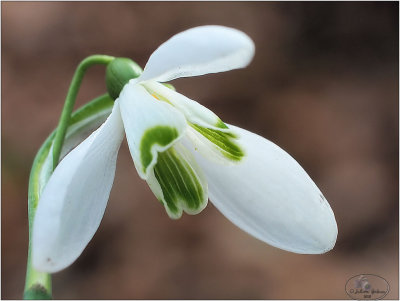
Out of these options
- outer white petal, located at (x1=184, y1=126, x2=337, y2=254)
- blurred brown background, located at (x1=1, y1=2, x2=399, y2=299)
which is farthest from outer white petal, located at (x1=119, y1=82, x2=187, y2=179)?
blurred brown background, located at (x1=1, y1=2, x2=399, y2=299)

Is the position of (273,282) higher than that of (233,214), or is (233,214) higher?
(273,282)

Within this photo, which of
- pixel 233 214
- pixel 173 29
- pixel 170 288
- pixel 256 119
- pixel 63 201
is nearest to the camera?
pixel 63 201

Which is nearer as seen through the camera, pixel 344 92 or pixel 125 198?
pixel 125 198

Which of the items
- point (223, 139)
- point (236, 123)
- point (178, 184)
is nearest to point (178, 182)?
point (178, 184)

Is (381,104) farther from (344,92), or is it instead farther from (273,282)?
(273,282)

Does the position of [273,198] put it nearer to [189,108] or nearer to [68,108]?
[189,108]

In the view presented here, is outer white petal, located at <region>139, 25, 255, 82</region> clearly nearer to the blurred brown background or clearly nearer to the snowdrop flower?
the snowdrop flower

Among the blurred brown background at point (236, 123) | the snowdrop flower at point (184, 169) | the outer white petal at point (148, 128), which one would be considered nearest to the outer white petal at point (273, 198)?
the snowdrop flower at point (184, 169)

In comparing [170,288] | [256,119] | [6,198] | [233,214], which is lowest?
[233,214]

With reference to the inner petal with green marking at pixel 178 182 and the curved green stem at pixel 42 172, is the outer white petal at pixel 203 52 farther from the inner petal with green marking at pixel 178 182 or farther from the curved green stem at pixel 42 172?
the curved green stem at pixel 42 172

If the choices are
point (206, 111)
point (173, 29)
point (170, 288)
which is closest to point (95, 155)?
point (206, 111)
